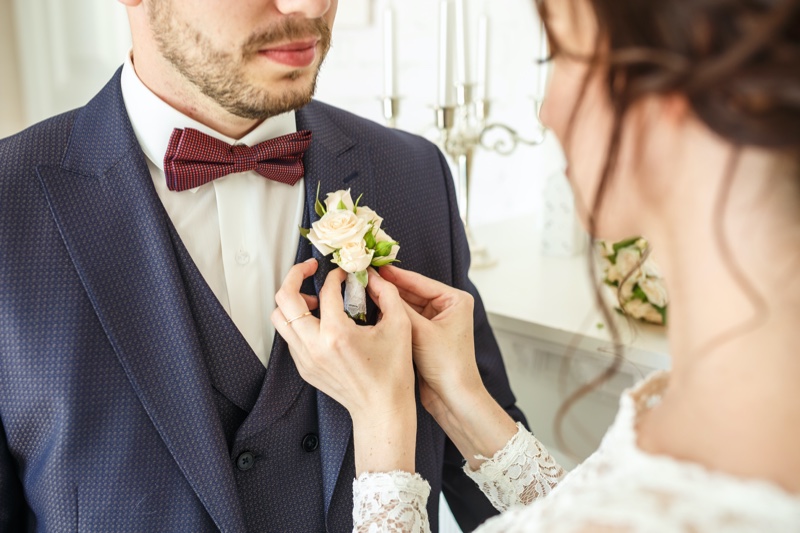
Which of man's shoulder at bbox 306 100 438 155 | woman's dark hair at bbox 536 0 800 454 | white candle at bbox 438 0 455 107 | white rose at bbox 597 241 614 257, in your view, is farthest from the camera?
white candle at bbox 438 0 455 107

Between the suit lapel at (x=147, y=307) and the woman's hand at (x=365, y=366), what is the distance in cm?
15

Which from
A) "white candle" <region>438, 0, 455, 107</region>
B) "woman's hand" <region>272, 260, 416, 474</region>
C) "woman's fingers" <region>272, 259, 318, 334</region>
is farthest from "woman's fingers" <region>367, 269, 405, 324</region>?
"white candle" <region>438, 0, 455, 107</region>

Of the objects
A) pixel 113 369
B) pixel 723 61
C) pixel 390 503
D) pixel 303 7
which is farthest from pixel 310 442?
pixel 723 61

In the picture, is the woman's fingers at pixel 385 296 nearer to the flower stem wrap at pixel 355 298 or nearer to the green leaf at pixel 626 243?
the flower stem wrap at pixel 355 298

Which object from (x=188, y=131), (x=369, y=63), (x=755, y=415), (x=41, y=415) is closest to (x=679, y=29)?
(x=755, y=415)

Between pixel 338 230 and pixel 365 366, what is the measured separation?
0.19 metres

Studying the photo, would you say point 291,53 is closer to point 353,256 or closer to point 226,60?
point 226,60

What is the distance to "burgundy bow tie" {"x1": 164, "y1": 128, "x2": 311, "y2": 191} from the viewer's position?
3.73 feet

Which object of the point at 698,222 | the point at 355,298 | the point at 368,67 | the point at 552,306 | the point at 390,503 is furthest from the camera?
the point at 368,67

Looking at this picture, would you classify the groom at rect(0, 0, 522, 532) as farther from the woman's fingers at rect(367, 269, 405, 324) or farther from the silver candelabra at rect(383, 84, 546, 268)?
the silver candelabra at rect(383, 84, 546, 268)

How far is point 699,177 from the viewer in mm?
666

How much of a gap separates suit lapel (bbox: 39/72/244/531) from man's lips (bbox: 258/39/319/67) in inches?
10.8

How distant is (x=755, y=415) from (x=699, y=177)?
0.70 feet

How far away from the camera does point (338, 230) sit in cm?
108
